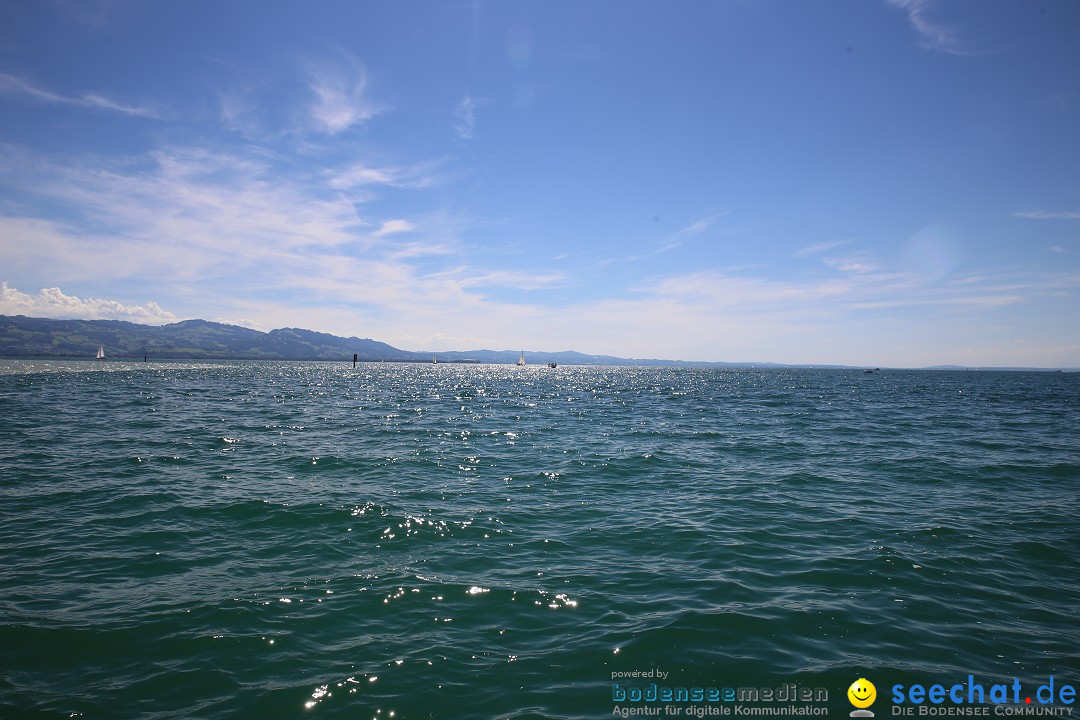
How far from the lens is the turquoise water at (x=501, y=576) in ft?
26.9

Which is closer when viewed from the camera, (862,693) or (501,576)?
(862,693)

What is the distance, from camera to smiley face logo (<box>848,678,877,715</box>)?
7859 mm

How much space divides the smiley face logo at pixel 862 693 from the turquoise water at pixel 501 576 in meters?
0.15

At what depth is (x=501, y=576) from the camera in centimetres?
1220

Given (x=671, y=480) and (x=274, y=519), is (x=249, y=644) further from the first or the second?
(x=671, y=480)

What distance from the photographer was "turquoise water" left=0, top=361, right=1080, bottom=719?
8.21m

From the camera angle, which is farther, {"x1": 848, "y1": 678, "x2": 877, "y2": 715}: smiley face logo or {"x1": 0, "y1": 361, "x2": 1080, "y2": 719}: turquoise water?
{"x1": 0, "y1": 361, "x2": 1080, "y2": 719}: turquoise water

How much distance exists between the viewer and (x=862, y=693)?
26.5 feet

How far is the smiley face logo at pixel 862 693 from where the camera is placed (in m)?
7.86

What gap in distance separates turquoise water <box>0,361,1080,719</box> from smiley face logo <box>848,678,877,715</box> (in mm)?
147

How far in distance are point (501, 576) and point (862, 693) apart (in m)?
7.51

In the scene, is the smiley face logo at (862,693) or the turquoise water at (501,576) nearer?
the smiley face logo at (862,693)

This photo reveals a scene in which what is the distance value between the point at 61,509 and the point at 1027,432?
186ft

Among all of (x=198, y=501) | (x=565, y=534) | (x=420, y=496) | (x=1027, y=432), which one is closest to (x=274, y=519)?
(x=198, y=501)
